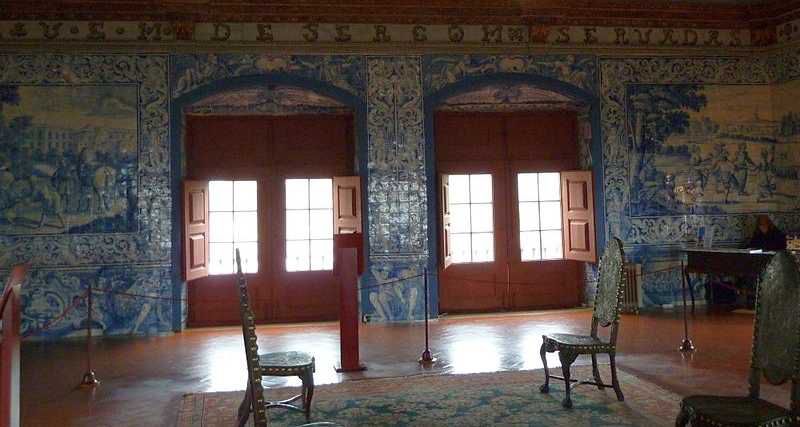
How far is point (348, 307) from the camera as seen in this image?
18.9 ft

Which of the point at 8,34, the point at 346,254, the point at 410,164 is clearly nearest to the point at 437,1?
the point at 410,164

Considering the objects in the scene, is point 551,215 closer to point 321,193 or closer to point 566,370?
point 321,193

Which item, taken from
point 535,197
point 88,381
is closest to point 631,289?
point 535,197

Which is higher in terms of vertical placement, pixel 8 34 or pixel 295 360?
pixel 8 34

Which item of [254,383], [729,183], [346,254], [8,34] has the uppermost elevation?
[8,34]

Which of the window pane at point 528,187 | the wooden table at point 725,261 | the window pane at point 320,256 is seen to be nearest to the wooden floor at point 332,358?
the wooden table at point 725,261

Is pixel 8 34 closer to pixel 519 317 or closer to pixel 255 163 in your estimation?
pixel 255 163

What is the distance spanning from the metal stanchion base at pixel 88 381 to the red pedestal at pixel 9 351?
7.97ft

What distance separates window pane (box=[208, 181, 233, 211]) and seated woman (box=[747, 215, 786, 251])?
7.20 meters

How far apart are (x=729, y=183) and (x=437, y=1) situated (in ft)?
16.0

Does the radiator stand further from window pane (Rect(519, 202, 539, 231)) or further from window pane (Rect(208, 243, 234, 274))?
window pane (Rect(208, 243, 234, 274))

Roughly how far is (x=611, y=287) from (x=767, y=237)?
5.18 meters

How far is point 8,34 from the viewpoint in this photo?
7.89 metres

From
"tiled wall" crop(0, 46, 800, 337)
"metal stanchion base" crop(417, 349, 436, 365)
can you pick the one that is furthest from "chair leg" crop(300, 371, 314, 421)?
"tiled wall" crop(0, 46, 800, 337)
